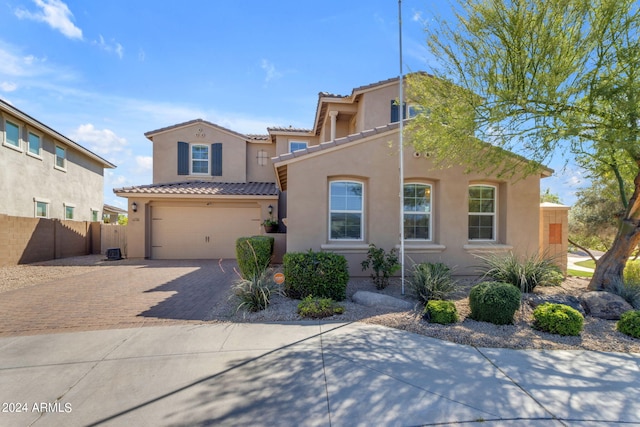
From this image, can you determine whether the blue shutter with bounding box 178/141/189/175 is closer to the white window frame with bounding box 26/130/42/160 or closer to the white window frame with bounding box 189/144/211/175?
the white window frame with bounding box 189/144/211/175

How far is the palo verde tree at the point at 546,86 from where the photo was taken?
5891 millimetres

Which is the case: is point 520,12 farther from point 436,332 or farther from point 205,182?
point 205,182

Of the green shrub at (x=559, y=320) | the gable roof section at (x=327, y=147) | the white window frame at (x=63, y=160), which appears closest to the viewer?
the green shrub at (x=559, y=320)

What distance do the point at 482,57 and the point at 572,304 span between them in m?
5.85

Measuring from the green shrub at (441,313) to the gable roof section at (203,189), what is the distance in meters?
10.4

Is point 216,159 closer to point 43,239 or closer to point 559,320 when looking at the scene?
point 43,239

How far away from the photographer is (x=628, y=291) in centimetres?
684

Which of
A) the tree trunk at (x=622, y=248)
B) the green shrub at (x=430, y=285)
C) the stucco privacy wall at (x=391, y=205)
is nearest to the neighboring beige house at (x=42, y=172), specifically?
the stucco privacy wall at (x=391, y=205)

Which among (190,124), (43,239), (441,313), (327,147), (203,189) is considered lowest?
(441,313)

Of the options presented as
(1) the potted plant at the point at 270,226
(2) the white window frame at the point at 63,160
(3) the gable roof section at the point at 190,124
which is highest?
(3) the gable roof section at the point at 190,124

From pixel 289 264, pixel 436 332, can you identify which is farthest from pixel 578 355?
pixel 289 264

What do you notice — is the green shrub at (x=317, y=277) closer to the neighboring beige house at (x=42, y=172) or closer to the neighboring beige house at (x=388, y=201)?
the neighboring beige house at (x=388, y=201)

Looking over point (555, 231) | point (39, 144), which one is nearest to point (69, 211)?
point (39, 144)

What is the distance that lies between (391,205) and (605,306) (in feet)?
17.3
